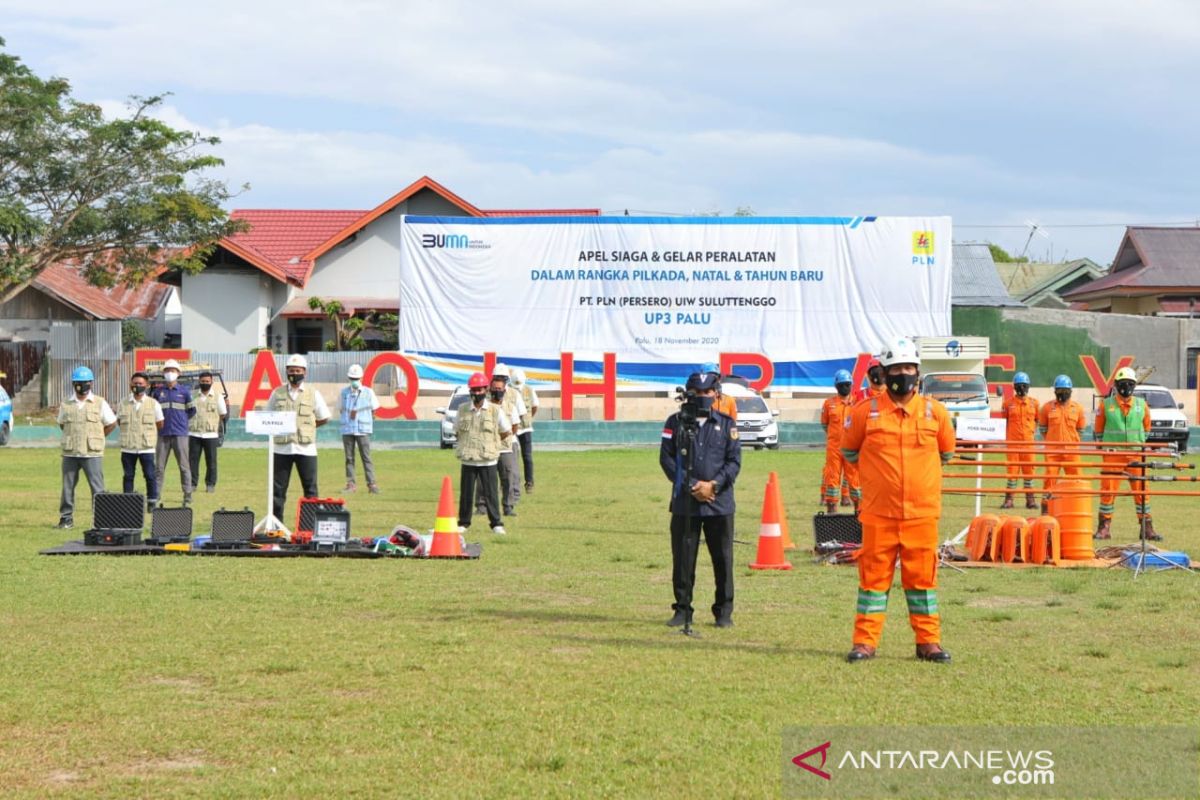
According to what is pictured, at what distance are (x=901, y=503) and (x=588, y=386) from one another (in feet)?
117

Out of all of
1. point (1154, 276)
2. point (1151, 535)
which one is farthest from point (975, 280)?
point (1151, 535)

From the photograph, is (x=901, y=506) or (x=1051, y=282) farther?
(x=1051, y=282)

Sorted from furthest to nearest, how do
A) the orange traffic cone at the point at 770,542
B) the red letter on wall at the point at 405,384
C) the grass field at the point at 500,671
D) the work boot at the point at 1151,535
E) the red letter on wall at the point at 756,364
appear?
the red letter on wall at the point at 756,364
the red letter on wall at the point at 405,384
the work boot at the point at 1151,535
the orange traffic cone at the point at 770,542
the grass field at the point at 500,671

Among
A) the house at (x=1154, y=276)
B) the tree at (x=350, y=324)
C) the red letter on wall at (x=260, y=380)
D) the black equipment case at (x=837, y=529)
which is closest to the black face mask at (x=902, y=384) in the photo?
the black equipment case at (x=837, y=529)

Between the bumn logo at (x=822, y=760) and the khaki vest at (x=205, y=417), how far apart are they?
16.5 meters

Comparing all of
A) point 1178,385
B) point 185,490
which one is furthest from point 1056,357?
point 185,490

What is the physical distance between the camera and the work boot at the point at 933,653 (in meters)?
9.31

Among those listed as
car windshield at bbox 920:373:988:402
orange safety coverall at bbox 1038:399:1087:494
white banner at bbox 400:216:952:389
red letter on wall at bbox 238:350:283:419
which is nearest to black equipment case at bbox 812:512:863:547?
orange safety coverall at bbox 1038:399:1087:494

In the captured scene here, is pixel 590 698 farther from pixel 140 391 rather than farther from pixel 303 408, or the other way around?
pixel 140 391

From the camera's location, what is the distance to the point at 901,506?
363 inches

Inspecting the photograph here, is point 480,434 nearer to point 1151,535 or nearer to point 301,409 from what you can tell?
point 301,409

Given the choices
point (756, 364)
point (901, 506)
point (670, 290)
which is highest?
point (670, 290)

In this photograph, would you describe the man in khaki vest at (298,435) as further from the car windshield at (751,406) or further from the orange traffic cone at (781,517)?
the car windshield at (751,406)

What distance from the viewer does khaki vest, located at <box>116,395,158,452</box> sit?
19359mm
